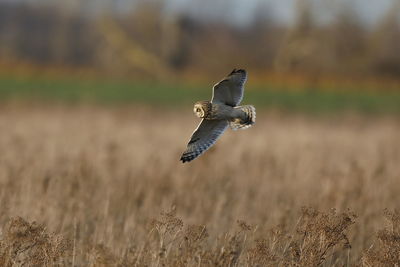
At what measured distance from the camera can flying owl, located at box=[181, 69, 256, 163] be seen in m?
5.47

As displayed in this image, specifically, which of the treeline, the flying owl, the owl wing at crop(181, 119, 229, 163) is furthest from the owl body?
the treeline

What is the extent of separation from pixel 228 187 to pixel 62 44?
4329cm

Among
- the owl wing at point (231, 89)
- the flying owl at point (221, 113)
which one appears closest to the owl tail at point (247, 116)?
the flying owl at point (221, 113)

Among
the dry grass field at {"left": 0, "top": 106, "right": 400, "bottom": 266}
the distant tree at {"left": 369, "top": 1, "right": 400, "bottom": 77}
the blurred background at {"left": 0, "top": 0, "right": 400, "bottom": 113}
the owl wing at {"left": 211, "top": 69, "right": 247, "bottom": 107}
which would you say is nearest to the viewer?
the dry grass field at {"left": 0, "top": 106, "right": 400, "bottom": 266}

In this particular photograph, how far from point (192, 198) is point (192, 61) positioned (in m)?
30.4

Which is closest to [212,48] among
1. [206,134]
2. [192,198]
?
[192,198]

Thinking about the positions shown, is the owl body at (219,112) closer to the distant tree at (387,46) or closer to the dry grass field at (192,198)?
the dry grass field at (192,198)

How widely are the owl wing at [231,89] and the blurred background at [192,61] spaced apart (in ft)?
57.9

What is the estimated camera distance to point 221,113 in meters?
5.48

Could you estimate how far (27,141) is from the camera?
417 inches

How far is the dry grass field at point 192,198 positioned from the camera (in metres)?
4.73

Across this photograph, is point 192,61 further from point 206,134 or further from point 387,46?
point 206,134

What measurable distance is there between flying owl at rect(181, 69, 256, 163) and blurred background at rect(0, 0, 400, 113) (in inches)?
691

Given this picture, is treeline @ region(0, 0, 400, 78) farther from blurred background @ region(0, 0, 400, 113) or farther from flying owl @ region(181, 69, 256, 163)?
flying owl @ region(181, 69, 256, 163)
